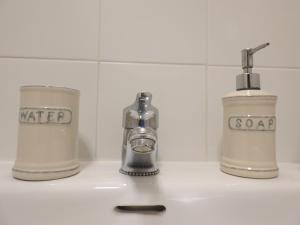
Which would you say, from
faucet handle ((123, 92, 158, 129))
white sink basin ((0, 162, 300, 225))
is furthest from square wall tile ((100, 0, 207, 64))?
white sink basin ((0, 162, 300, 225))

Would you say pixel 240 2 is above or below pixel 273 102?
above

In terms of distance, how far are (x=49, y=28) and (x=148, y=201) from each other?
0.35m

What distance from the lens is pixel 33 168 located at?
30 cm

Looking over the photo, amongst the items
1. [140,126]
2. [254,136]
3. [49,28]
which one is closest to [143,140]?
[140,126]

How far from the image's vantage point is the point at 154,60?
440 millimetres

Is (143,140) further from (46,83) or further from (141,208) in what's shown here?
(46,83)

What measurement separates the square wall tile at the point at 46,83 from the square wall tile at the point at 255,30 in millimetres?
237

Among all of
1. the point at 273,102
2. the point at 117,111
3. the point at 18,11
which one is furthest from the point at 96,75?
the point at 273,102

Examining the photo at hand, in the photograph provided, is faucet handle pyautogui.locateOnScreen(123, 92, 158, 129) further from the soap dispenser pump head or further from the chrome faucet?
the soap dispenser pump head

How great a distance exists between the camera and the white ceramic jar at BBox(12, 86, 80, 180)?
30cm

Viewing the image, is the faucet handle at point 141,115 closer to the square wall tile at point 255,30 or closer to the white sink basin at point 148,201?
the white sink basin at point 148,201

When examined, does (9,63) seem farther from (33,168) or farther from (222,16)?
(222,16)

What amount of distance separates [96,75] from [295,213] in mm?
367

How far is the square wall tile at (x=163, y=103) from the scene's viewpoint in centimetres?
43
